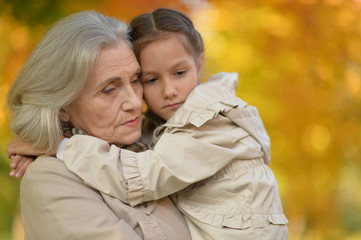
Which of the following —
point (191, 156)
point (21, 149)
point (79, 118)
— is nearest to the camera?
point (191, 156)

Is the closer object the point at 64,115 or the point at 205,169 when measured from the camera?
the point at 205,169

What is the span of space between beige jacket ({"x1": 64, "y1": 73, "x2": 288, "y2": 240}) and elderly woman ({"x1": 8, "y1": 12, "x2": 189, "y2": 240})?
92 mm

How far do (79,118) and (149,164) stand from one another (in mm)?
576

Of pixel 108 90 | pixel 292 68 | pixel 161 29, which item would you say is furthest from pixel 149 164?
pixel 292 68

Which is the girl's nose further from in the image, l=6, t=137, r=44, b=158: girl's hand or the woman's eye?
l=6, t=137, r=44, b=158: girl's hand

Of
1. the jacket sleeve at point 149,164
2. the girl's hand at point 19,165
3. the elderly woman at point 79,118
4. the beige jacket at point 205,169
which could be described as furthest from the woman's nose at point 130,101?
the girl's hand at point 19,165

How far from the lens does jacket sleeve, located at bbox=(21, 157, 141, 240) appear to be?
2.16 meters

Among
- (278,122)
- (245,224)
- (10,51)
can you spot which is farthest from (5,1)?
(245,224)

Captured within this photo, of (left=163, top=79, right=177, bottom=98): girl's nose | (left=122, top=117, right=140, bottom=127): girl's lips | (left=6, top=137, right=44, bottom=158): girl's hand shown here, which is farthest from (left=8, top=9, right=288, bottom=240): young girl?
(left=6, top=137, right=44, bottom=158): girl's hand

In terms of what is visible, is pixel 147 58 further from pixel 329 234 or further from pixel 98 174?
pixel 329 234

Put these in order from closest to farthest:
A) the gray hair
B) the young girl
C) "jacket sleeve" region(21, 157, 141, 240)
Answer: "jacket sleeve" region(21, 157, 141, 240) < the young girl < the gray hair

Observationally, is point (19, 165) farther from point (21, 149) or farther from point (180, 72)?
point (180, 72)

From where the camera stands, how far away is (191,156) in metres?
2.39

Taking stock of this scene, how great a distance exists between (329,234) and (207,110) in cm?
388
